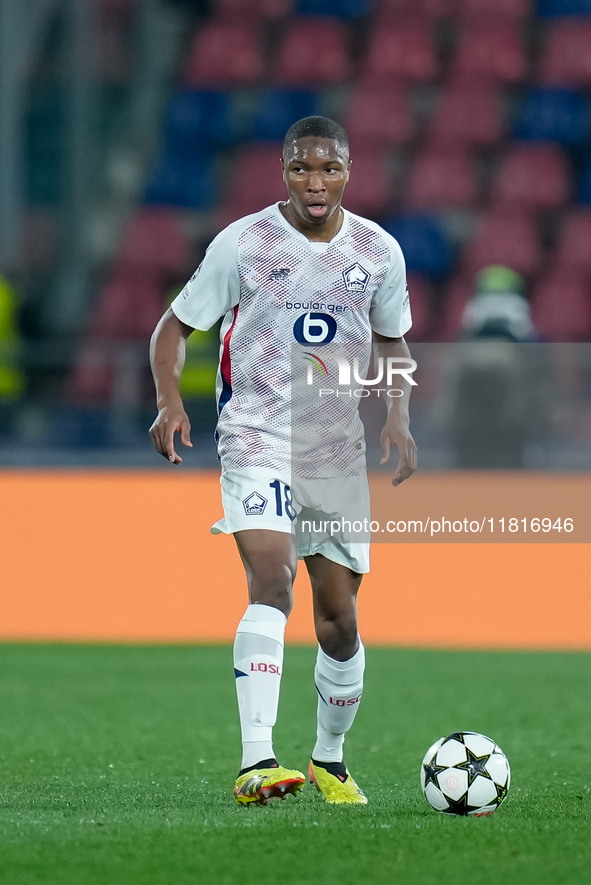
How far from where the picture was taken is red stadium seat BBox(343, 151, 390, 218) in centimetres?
1521

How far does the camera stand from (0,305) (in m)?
12.8

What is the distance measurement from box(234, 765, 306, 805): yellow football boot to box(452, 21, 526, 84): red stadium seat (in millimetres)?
13129

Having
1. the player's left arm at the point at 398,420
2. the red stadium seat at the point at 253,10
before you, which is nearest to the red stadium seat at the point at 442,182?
the red stadium seat at the point at 253,10

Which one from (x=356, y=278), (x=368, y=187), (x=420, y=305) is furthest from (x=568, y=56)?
(x=356, y=278)

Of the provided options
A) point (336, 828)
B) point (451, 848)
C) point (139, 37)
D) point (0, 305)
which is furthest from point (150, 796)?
point (139, 37)

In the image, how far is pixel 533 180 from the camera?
14.9 metres

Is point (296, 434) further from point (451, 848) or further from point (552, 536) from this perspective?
point (552, 536)

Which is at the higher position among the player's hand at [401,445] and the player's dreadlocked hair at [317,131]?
the player's dreadlocked hair at [317,131]

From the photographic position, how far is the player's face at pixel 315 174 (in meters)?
4.15

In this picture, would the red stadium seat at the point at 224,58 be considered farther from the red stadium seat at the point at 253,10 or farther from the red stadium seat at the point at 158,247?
the red stadium seat at the point at 158,247

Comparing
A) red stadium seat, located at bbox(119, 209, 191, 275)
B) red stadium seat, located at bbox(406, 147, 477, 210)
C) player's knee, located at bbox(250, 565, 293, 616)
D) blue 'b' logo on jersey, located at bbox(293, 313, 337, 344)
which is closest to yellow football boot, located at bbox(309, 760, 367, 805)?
player's knee, located at bbox(250, 565, 293, 616)

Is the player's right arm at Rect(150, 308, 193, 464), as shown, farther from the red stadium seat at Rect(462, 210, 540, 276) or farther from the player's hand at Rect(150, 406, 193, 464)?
the red stadium seat at Rect(462, 210, 540, 276)

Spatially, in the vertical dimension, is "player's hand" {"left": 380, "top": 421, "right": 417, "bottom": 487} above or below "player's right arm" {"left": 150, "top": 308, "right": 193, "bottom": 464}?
below

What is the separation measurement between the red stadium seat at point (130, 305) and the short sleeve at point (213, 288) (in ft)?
33.8
